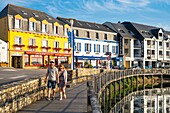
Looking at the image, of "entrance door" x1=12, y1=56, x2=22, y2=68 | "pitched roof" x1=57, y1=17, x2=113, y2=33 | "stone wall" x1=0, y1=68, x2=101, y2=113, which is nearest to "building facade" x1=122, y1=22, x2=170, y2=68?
"pitched roof" x1=57, y1=17, x2=113, y2=33

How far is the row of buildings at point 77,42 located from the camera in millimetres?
39359

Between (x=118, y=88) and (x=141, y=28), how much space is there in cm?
3584

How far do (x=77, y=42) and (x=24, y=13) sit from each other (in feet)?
38.1

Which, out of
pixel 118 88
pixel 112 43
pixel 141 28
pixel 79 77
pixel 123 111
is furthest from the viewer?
pixel 141 28

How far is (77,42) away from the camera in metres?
49.7

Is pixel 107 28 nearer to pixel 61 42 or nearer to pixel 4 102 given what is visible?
pixel 61 42

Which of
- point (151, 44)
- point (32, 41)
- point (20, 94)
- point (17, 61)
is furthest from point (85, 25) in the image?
point (20, 94)

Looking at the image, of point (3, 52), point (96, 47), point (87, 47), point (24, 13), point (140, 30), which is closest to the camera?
point (3, 52)

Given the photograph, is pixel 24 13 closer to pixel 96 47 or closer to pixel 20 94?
pixel 96 47

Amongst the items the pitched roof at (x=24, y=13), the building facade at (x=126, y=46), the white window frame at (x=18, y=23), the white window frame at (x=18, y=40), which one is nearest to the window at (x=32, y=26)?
the pitched roof at (x=24, y=13)

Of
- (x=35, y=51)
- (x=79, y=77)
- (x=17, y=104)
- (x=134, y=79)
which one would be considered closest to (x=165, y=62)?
(x=134, y=79)

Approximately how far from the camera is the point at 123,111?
21.9m

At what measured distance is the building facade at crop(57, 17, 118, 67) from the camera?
164ft

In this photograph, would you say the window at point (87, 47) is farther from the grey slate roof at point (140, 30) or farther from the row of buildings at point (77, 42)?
the grey slate roof at point (140, 30)
